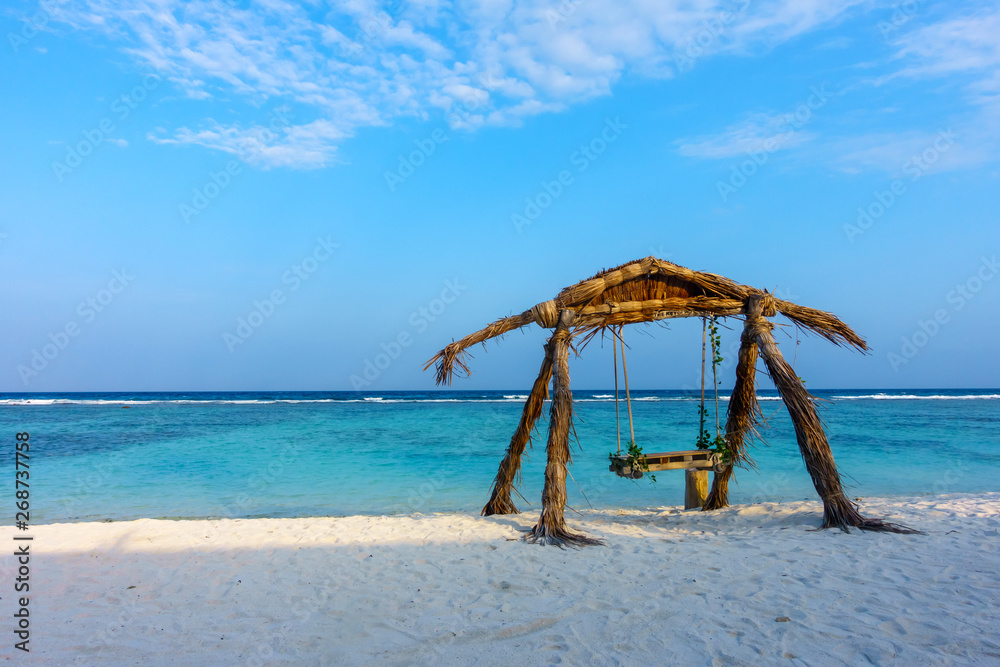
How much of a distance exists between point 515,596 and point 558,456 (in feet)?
6.03

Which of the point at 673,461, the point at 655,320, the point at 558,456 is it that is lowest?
the point at 673,461

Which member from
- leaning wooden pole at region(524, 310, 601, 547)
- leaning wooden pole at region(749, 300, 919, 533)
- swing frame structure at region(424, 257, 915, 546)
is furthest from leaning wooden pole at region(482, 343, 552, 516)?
leaning wooden pole at region(749, 300, 919, 533)

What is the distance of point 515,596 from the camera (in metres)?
4.22

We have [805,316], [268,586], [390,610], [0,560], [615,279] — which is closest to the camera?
[390,610]

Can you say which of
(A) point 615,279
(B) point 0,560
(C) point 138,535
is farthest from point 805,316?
(B) point 0,560

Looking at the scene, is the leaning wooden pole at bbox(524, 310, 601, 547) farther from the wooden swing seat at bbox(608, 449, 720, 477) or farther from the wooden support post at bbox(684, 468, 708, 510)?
the wooden support post at bbox(684, 468, 708, 510)

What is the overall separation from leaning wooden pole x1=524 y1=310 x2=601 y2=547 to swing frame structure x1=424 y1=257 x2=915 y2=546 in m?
0.01

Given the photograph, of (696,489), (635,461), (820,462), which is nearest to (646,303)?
(635,461)

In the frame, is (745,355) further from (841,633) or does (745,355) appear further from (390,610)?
(390,610)

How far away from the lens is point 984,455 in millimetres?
14180

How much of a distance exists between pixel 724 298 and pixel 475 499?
18.1 ft

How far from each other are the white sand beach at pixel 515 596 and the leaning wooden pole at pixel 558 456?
9.2 inches

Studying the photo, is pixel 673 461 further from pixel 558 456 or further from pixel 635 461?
pixel 558 456

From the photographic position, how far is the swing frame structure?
587cm
